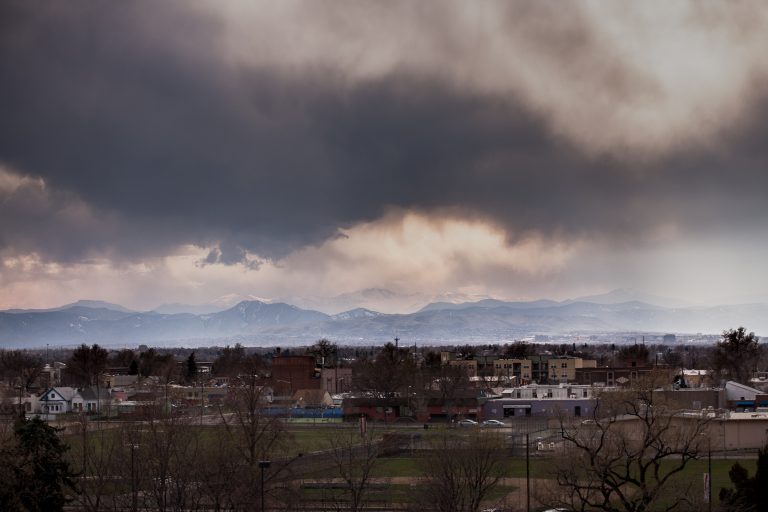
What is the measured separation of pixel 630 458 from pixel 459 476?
48.1 ft

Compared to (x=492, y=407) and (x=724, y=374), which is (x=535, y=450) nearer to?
(x=492, y=407)

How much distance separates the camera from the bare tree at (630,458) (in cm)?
3089

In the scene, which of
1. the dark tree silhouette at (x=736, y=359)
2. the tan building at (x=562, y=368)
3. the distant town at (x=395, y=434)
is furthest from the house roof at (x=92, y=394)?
the dark tree silhouette at (x=736, y=359)

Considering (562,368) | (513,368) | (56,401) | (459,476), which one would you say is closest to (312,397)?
(56,401)

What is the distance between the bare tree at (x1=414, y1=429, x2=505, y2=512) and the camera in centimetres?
4122

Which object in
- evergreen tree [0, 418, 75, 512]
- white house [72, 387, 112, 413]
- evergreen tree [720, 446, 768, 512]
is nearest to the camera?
evergreen tree [0, 418, 75, 512]

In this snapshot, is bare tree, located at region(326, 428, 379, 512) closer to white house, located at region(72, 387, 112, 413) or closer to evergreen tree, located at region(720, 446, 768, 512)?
evergreen tree, located at region(720, 446, 768, 512)

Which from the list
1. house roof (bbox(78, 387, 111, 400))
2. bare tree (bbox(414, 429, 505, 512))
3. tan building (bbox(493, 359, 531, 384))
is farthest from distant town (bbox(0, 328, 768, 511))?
house roof (bbox(78, 387, 111, 400))

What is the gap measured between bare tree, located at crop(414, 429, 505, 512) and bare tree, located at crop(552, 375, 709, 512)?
370cm

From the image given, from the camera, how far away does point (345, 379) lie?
140250 mm

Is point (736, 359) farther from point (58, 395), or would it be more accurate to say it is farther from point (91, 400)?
point (58, 395)

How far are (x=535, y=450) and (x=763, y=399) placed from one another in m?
35.4

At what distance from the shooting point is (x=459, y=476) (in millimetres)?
44406

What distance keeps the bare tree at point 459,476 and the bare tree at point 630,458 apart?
12.1ft
